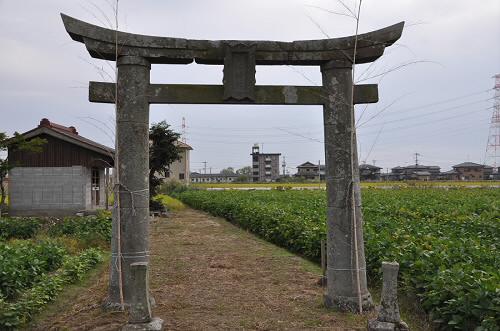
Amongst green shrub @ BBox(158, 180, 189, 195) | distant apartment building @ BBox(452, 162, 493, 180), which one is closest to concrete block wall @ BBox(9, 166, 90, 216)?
green shrub @ BBox(158, 180, 189, 195)

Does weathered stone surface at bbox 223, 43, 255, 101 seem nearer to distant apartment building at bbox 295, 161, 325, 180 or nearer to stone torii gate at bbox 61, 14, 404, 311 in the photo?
stone torii gate at bbox 61, 14, 404, 311

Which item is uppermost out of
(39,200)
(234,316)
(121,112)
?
(121,112)

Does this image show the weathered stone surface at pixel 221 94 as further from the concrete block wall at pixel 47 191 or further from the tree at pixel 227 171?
the tree at pixel 227 171

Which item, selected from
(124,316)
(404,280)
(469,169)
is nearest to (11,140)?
(124,316)

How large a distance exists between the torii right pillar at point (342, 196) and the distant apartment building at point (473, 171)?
3781 inches

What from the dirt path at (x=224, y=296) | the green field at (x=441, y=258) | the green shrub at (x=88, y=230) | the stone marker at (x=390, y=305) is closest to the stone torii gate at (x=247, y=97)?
the dirt path at (x=224, y=296)

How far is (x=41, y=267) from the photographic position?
9.02 meters

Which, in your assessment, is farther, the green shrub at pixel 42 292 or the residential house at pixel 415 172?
the residential house at pixel 415 172

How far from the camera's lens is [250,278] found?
914 cm

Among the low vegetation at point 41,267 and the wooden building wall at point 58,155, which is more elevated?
the wooden building wall at point 58,155

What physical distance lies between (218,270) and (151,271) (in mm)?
1460

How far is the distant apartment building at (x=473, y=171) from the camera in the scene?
93688 millimetres

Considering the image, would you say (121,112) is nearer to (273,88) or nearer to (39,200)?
(273,88)

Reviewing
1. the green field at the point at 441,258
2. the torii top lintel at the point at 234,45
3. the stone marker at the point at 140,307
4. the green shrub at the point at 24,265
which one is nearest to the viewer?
the green field at the point at 441,258
